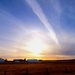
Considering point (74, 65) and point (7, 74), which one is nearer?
point (7, 74)

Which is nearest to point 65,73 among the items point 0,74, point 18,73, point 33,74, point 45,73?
point 45,73

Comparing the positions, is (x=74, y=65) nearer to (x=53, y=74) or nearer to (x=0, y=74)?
(x=53, y=74)

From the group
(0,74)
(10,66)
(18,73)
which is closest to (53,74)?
(18,73)

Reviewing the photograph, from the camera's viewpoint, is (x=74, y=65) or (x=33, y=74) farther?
(x=74, y=65)

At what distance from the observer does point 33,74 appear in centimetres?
1855

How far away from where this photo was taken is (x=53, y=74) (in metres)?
18.4

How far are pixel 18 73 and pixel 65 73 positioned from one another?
486 cm

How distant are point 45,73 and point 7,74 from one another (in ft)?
12.6

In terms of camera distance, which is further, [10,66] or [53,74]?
[10,66]

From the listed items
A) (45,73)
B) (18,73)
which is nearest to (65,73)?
(45,73)

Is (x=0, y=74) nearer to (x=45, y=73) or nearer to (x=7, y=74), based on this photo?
(x=7, y=74)

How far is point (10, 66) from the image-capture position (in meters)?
23.0

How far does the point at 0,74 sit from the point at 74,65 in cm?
1003

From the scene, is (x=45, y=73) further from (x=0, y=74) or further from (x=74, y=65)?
(x=74, y=65)
